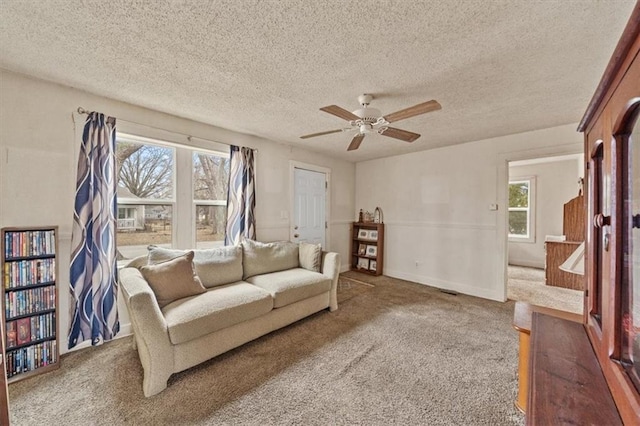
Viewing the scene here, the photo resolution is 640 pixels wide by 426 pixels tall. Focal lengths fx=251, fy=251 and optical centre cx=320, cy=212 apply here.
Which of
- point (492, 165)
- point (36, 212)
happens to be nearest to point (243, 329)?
point (36, 212)

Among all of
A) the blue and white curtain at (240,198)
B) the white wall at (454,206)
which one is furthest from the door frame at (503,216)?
the blue and white curtain at (240,198)

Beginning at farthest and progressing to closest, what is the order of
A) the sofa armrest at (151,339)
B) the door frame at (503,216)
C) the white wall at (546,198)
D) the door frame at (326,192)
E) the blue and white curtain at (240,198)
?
1. the white wall at (546,198)
2. the door frame at (326,192)
3. the door frame at (503,216)
4. the blue and white curtain at (240,198)
5. the sofa armrest at (151,339)

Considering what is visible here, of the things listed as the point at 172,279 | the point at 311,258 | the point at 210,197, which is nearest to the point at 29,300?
the point at 172,279

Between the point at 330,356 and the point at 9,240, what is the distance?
2.65 m

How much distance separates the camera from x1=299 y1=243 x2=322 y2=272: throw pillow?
129 inches

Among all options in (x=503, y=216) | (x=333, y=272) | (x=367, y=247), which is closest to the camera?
(x=333, y=272)

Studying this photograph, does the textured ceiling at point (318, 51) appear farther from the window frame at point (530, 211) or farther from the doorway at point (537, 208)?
the window frame at point (530, 211)

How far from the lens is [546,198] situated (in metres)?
5.42

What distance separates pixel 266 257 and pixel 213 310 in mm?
1145

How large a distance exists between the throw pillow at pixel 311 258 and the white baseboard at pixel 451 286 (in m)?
2.18

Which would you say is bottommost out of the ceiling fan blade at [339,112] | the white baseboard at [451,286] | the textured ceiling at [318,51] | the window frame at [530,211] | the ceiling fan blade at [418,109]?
the white baseboard at [451,286]

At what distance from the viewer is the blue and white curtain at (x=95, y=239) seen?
2297 mm

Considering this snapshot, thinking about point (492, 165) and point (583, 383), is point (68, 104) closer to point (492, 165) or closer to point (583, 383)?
point (583, 383)

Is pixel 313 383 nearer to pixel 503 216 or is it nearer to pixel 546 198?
pixel 503 216
